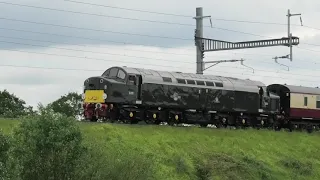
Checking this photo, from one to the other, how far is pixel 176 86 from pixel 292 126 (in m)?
13.4

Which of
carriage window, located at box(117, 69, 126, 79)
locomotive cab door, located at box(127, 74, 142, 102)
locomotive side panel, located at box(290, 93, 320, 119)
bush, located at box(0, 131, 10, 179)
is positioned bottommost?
bush, located at box(0, 131, 10, 179)

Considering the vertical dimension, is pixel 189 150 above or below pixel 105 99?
below

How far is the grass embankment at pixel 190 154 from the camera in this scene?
21.1m

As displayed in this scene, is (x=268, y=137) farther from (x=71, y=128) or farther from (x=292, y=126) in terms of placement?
(x=71, y=128)

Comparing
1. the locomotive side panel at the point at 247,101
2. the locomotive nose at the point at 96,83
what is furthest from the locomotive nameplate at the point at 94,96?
the locomotive side panel at the point at 247,101

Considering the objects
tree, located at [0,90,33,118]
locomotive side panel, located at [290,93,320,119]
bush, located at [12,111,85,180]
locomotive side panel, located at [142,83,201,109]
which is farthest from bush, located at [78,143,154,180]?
tree, located at [0,90,33,118]

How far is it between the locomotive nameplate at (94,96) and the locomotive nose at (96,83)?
28 centimetres

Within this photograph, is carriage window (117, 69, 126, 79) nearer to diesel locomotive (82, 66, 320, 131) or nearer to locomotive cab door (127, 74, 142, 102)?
diesel locomotive (82, 66, 320, 131)

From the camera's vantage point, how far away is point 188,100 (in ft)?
127

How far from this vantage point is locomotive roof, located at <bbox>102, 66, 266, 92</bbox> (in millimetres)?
36897

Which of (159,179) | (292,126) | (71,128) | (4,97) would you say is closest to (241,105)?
(292,126)

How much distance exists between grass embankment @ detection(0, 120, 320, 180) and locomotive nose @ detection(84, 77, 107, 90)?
6031 millimetres

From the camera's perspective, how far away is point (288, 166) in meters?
32.4

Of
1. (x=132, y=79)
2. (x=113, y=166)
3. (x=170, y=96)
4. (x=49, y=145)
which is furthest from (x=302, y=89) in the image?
(x=49, y=145)
